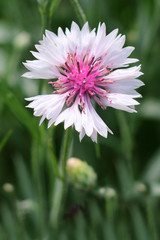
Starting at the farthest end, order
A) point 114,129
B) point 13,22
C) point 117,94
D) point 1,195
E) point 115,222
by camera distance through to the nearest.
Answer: point 13,22 → point 114,129 → point 1,195 → point 115,222 → point 117,94

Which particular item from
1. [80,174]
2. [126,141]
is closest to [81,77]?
[80,174]

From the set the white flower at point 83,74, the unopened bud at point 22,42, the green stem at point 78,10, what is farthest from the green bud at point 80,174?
the unopened bud at point 22,42

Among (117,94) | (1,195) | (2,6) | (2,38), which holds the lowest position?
(1,195)

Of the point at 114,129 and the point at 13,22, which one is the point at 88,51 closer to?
the point at 114,129

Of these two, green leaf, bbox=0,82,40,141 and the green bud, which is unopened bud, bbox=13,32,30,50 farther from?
the green bud

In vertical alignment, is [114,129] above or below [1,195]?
above

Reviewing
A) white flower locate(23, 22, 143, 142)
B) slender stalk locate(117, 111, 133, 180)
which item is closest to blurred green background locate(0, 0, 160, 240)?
slender stalk locate(117, 111, 133, 180)

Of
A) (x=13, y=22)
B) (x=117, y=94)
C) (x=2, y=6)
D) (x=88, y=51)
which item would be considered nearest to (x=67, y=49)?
(x=88, y=51)
